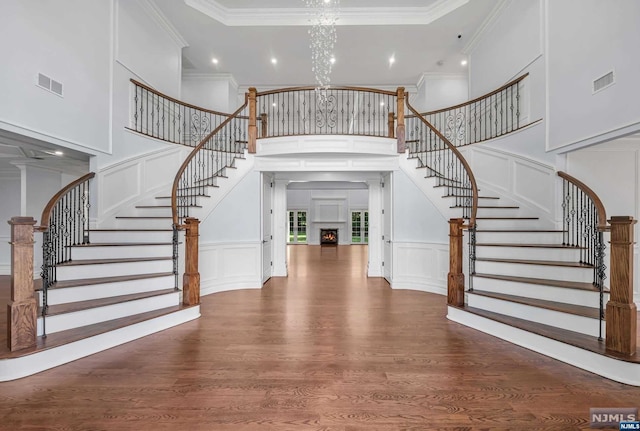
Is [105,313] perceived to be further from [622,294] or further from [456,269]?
[622,294]

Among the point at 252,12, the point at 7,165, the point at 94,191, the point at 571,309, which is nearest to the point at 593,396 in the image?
the point at 571,309

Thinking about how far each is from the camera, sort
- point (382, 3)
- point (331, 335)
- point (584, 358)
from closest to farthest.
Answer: point (584, 358) → point (331, 335) → point (382, 3)

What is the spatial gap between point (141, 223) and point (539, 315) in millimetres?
5693

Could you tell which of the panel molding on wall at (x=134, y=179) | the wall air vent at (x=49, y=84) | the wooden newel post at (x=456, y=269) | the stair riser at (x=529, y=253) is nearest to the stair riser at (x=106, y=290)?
the panel molding on wall at (x=134, y=179)

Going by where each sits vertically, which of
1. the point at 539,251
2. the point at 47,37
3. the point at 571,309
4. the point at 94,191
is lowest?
the point at 571,309

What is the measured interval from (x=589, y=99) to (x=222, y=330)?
5439mm

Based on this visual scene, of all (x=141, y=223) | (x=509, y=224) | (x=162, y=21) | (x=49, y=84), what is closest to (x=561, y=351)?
(x=509, y=224)

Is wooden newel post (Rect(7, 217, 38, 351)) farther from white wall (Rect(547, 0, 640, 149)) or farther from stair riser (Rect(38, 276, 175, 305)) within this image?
white wall (Rect(547, 0, 640, 149))

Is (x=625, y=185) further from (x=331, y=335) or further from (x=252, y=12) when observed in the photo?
(x=252, y=12)

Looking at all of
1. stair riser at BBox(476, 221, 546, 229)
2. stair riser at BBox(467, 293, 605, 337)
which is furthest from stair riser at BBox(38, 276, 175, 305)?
stair riser at BBox(476, 221, 546, 229)

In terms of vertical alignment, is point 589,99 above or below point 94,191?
above

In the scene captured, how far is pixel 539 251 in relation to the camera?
13.1 feet

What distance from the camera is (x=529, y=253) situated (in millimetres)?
4020

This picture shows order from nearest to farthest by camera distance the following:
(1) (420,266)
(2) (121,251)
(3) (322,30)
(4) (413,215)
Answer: (2) (121,251) → (1) (420,266) → (4) (413,215) → (3) (322,30)
